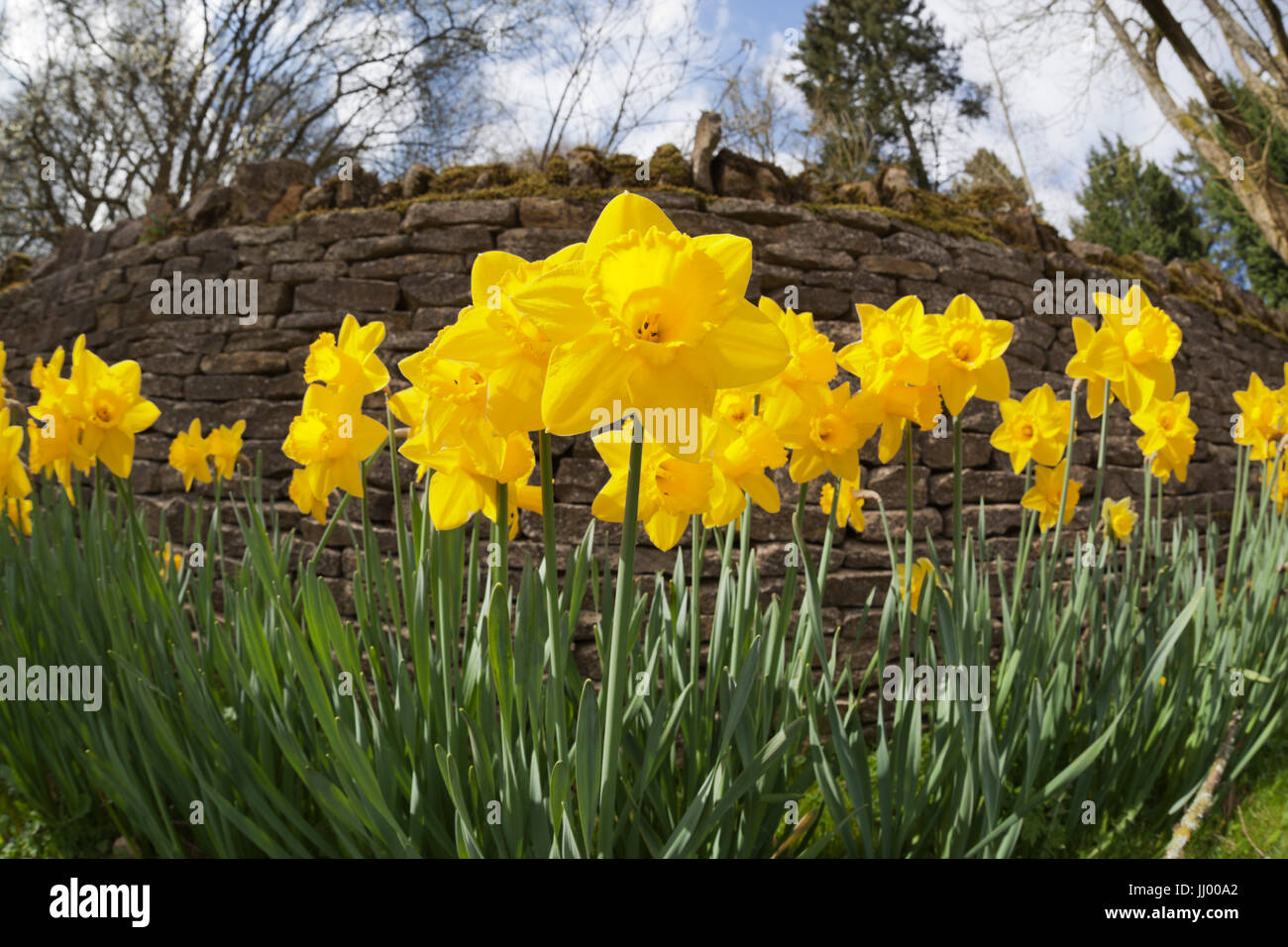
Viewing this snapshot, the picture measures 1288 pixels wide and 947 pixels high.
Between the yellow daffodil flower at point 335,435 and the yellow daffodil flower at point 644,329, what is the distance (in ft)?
1.88

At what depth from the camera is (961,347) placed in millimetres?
1123

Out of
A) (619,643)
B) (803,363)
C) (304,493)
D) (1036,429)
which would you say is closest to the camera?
(619,643)

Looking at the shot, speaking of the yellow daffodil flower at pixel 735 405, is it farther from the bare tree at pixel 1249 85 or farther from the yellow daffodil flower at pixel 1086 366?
the bare tree at pixel 1249 85

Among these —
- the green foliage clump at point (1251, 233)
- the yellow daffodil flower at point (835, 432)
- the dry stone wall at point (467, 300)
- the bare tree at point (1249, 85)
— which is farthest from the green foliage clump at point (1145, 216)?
the yellow daffodil flower at point (835, 432)

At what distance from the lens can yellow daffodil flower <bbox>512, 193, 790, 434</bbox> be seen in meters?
0.67

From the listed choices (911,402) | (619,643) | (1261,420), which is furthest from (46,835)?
(1261,420)

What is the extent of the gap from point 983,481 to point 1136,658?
136cm

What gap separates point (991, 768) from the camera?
1115 millimetres

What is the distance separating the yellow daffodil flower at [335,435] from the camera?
114cm

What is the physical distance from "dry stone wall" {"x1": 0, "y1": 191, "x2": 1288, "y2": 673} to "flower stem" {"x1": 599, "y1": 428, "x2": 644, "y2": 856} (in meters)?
2.08

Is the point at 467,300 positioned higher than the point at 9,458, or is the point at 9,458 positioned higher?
the point at 467,300

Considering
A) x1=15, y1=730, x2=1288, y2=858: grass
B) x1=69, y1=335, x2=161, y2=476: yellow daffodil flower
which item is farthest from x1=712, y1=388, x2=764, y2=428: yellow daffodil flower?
x1=69, y1=335, x2=161, y2=476: yellow daffodil flower

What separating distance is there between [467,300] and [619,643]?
9.53 ft

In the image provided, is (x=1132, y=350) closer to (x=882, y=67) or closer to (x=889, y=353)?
(x=889, y=353)
